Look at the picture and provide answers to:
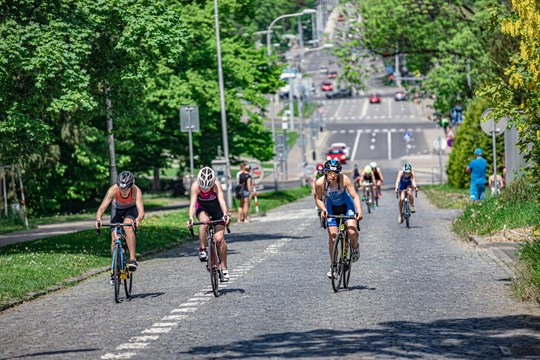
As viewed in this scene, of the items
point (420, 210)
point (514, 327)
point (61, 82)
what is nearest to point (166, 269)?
point (61, 82)

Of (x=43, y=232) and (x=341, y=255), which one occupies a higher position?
(x=341, y=255)

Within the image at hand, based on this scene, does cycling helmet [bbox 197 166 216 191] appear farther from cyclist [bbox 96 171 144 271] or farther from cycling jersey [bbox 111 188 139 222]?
cycling jersey [bbox 111 188 139 222]

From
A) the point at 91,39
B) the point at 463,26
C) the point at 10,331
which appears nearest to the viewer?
the point at 10,331

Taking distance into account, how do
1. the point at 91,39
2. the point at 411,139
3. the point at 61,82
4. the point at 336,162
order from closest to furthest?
1. the point at 336,162
2. the point at 61,82
3. the point at 91,39
4. the point at 411,139

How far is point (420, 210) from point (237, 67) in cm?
1636

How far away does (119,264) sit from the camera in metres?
15.8

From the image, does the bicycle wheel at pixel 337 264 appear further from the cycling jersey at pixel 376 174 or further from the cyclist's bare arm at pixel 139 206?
A: the cycling jersey at pixel 376 174

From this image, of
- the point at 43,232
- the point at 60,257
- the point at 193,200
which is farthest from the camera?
the point at 43,232

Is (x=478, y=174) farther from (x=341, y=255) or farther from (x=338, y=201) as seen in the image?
(x=341, y=255)

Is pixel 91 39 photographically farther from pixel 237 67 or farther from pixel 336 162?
pixel 237 67

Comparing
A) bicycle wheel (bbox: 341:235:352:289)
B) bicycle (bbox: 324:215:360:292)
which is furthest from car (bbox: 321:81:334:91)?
bicycle wheel (bbox: 341:235:352:289)

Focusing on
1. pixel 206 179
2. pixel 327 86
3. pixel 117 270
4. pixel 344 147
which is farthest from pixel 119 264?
pixel 327 86

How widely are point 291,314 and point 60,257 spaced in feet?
32.4

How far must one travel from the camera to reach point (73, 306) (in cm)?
1537
